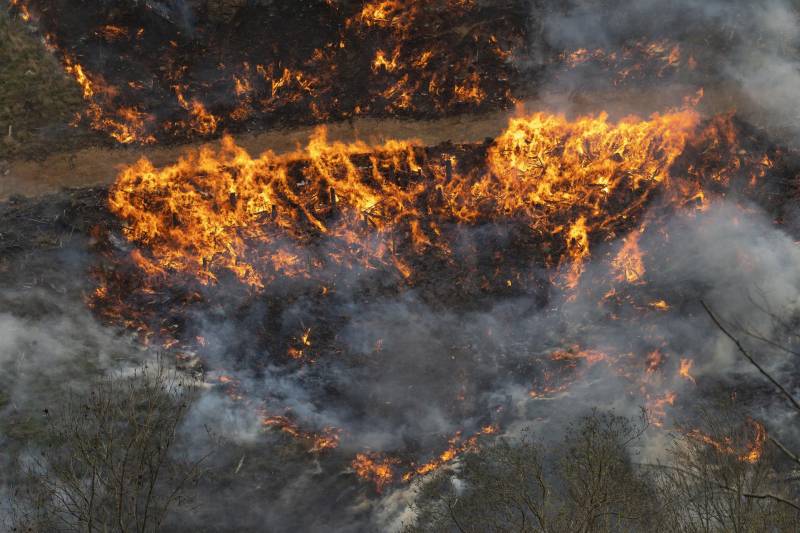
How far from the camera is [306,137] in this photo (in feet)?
50.9

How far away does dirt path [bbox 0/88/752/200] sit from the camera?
1494 cm

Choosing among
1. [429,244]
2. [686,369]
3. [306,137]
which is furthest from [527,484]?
[306,137]

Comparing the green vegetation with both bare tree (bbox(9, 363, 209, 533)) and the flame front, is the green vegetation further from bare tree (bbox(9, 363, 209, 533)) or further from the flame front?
bare tree (bbox(9, 363, 209, 533))

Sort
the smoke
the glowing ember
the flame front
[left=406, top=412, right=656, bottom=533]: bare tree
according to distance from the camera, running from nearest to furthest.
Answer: [left=406, top=412, right=656, bottom=533]: bare tree, the flame front, the smoke, the glowing ember

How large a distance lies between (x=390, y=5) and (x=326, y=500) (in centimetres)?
1172

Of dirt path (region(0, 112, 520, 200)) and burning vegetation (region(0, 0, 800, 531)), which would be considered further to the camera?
burning vegetation (region(0, 0, 800, 531))

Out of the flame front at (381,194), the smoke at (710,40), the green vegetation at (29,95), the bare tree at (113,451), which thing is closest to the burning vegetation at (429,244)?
the flame front at (381,194)

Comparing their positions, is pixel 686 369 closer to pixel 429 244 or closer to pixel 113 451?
pixel 429 244

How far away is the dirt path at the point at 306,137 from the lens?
14938mm

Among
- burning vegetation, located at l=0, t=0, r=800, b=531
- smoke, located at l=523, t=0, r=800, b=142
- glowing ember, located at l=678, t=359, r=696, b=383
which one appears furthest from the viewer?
glowing ember, located at l=678, t=359, r=696, b=383

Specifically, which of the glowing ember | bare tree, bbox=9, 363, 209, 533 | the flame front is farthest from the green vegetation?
the glowing ember

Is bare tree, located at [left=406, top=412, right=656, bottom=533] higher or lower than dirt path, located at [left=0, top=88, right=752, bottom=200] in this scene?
lower

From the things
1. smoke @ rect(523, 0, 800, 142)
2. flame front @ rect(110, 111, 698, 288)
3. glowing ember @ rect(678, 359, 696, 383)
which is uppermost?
smoke @ rect(523, 0, 800, 142)

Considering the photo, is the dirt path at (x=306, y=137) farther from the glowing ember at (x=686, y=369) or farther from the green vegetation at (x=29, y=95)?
the glowing ember at (x=686, y=369)
